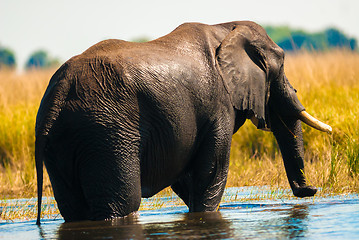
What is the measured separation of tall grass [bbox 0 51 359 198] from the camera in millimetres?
9398

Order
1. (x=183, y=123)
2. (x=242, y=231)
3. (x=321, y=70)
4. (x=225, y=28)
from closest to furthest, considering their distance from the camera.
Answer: (x=242, y=231)
(x=183, y=123)
(x=225, y=28)
(x=321, y=70)

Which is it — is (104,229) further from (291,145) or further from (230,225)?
(291,145)

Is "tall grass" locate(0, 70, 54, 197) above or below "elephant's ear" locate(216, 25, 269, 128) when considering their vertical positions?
below

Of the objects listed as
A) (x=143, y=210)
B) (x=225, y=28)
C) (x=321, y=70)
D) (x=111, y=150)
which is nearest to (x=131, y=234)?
(x=111, y=150)

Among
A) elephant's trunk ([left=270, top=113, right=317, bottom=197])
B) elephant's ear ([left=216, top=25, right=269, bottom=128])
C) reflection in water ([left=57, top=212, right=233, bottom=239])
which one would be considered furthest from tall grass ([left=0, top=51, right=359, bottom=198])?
reflection in water ([left=57, top=212, right=233, bottom=239])

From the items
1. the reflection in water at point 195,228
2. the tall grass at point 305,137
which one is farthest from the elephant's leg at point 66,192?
the tall grass at point 305,137

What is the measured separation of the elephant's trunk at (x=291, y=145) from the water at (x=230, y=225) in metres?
0.43

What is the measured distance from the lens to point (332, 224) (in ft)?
20.0

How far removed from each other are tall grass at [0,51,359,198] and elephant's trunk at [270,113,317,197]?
19cm

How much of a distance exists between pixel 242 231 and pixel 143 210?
2720 millimetres

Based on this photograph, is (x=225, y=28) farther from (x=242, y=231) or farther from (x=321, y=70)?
(x=321, y=70)

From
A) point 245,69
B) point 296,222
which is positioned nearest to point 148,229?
point 296,222

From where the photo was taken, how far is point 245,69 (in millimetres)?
7828

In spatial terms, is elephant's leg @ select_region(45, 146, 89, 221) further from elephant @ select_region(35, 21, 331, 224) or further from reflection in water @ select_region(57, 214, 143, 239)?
reflection in water @ select_region(57, 214, 143, 239)
